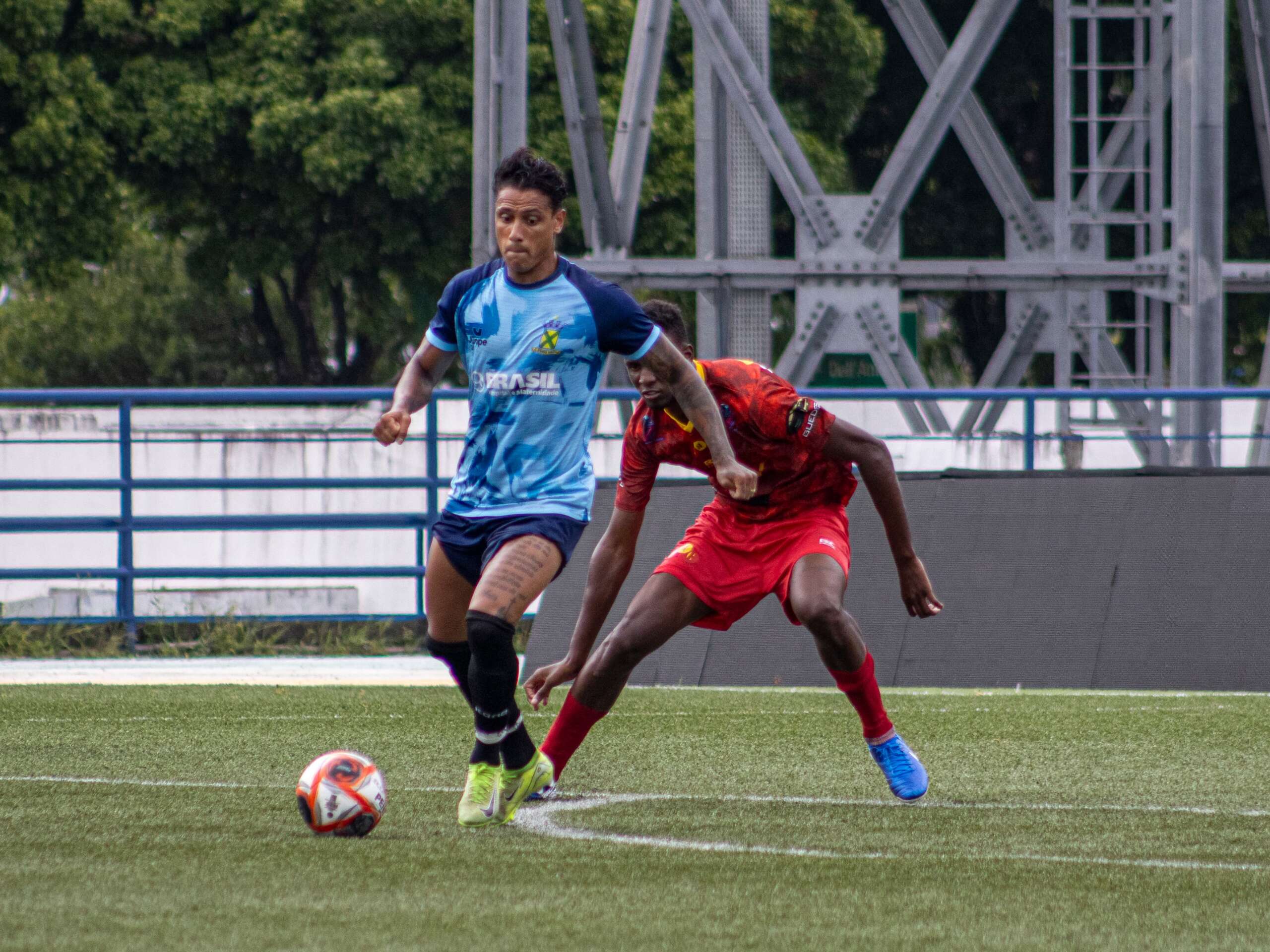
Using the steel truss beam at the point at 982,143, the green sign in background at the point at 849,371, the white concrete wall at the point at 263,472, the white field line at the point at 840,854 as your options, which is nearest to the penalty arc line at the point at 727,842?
the white field line at the point at 840,854

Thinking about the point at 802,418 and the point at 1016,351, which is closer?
the point at 802,418

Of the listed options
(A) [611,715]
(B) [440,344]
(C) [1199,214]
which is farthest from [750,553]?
(C) [1199,214]

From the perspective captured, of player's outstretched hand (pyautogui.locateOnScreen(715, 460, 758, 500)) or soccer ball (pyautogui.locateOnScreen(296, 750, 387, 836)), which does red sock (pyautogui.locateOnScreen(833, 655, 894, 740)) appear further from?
player's outstretched hand (pyautogui.locateOnScreen(715, 460, 758, 500))

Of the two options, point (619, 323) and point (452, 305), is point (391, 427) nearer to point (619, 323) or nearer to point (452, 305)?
point (452, 305)

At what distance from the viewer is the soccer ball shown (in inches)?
237

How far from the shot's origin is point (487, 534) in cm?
645

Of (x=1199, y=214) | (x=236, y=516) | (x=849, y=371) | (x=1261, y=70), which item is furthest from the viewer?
(x=1261, y=70)

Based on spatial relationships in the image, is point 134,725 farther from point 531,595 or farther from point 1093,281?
point 1093,281

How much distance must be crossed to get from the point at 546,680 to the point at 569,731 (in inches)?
Result: 10.6

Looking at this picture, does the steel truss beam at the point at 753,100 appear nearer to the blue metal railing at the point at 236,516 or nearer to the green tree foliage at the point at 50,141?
the blue metal railing at the point at 236,516

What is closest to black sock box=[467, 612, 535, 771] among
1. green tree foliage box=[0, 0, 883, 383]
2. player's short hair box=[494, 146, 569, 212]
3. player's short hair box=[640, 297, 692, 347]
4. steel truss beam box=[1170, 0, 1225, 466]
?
player's short hair box=[640, 297, 692, 347]

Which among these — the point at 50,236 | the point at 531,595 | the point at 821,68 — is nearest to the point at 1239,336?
the point at 821,68

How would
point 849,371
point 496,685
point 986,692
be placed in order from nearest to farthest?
point 496,685
point 986,692
point 849,371

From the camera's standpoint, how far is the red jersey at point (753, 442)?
6.71m
